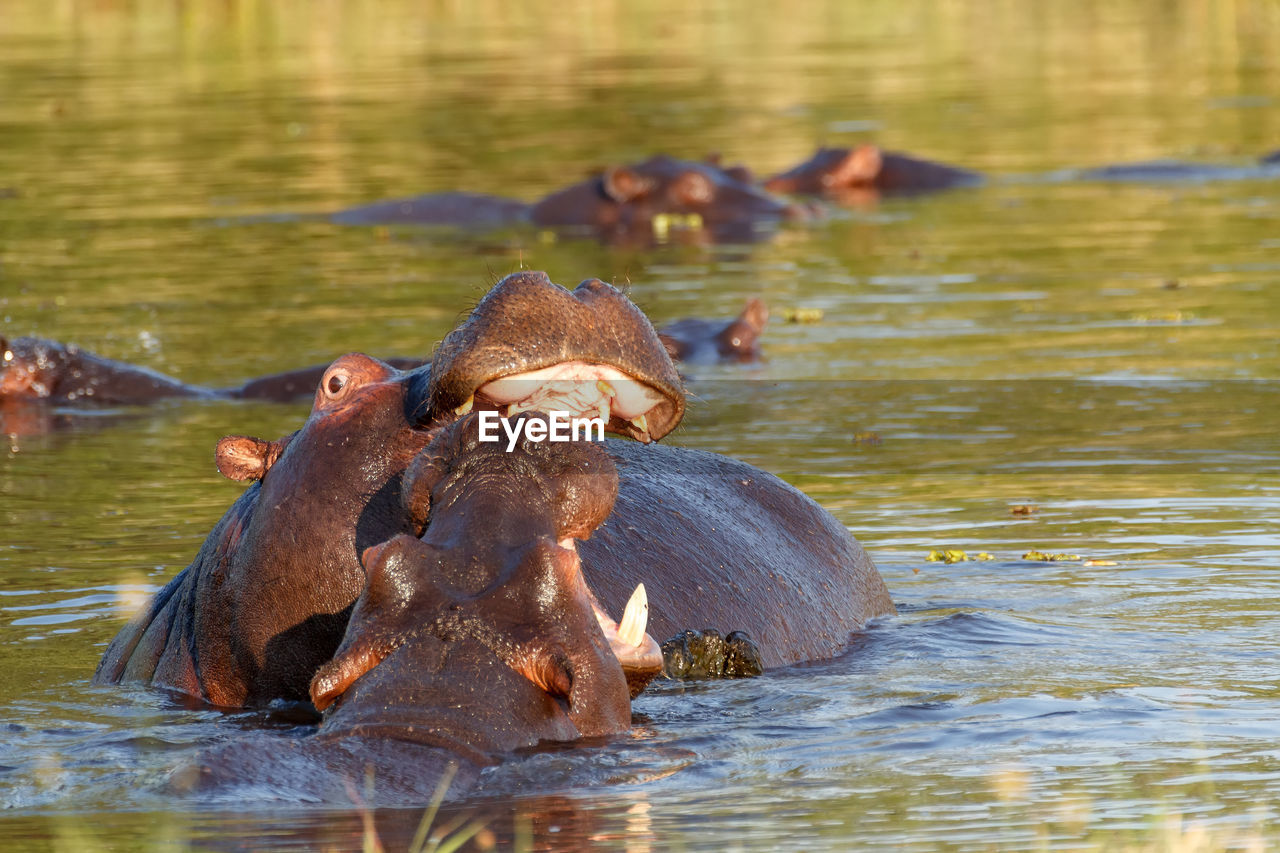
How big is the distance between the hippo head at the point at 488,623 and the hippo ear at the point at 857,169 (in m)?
13.2

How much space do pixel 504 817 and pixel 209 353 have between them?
752cm

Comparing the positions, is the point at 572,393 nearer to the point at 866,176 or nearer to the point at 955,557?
the point at 955,557

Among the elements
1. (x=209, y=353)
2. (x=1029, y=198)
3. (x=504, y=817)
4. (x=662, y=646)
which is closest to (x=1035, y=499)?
(x=662, y=646)

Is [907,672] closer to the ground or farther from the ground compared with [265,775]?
closer to the ground

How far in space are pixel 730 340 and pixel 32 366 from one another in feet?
10.6

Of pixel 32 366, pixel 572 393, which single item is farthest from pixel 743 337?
pixel 572 393

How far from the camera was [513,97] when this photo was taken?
24.2 meters

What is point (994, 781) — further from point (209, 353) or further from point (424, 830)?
point (209, 353)

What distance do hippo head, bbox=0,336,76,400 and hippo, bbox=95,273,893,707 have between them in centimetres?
471

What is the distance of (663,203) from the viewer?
52.0 feet

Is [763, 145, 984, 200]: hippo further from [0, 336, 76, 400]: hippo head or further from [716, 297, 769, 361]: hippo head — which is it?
[0, 336, 76, 400]: hippo head

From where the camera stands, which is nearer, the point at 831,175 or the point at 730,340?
the point at 730,340

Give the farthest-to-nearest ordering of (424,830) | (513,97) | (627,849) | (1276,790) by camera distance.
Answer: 1. (513,97)
2. (1276,790)
3. (627,849)
4. (424,830)

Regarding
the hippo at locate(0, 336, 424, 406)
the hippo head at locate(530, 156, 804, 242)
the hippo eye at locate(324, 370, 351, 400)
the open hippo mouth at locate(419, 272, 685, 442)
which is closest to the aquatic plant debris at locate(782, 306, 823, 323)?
the hippo at locate(0, 336, 424, 406)
